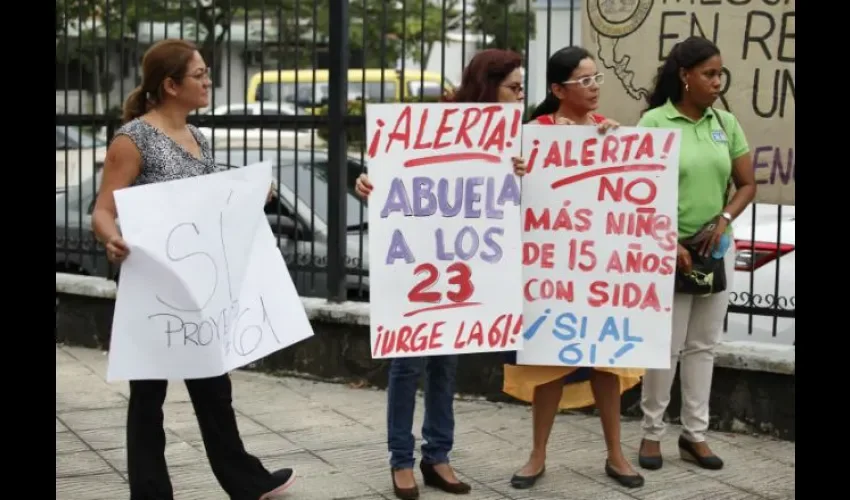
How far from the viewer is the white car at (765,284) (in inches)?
249

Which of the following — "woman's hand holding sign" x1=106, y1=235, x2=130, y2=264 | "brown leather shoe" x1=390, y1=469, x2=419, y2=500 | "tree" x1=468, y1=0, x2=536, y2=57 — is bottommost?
"brown leather shoe" x1=390, y1=469, x2=419, y2=500

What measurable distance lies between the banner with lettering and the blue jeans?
2018 mm

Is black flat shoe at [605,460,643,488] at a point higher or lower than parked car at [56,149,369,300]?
lower

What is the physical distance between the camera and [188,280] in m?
4.49

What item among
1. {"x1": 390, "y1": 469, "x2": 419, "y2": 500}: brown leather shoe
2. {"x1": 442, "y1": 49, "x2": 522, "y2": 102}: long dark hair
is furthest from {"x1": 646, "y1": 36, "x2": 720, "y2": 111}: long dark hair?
{"x1": 390, "y1": 469, "x2": 419, "y2": 500}: brown leather shoe

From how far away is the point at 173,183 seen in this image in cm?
446

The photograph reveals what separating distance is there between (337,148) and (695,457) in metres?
2.79

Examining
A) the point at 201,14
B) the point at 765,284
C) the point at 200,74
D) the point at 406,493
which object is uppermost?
the point at 201,14

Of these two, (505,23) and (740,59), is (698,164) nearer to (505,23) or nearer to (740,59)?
(740,59)

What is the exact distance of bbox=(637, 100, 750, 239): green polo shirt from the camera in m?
5.32

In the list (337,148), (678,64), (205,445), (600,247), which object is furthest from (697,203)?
(337,148)

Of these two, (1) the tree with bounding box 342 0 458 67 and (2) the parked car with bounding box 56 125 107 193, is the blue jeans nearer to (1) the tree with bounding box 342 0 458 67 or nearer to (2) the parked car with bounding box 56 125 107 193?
(1) the tree with bounding box 342 0 458 67

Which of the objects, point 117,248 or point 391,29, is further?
point 391,29
